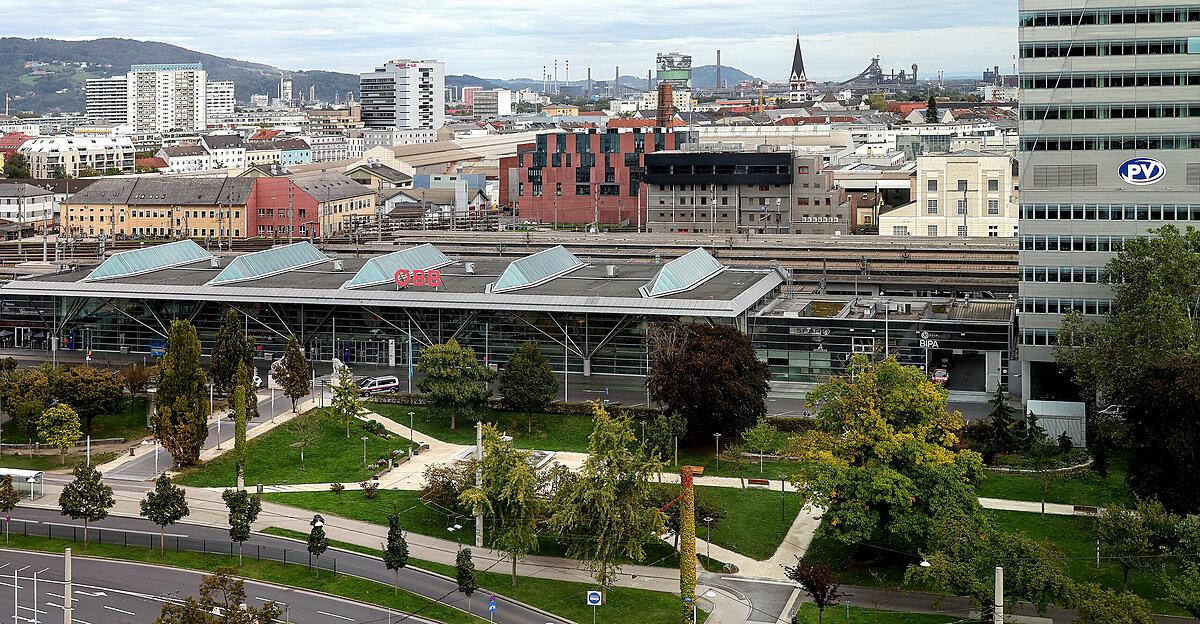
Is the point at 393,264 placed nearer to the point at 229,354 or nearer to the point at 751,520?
the point at 229,354

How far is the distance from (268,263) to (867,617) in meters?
49.8

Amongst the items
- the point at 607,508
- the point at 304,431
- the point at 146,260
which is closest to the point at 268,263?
the point at 146,260

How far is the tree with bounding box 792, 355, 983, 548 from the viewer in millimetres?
44344

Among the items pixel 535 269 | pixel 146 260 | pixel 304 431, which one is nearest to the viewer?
pixel 304 431

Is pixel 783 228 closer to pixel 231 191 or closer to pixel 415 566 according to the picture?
pixel 231 191

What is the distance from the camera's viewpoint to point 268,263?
3221 inches

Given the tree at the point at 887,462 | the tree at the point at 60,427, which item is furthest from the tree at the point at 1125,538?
the tree at the point at 60,427

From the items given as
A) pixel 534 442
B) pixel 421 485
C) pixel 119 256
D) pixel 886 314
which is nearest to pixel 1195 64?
pixel 886 314

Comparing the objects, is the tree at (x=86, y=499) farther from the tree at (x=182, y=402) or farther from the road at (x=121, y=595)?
the tree at (x=182, y=402)

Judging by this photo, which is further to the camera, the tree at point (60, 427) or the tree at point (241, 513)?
the tree at point (60, 427)

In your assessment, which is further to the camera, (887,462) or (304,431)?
(304,431)

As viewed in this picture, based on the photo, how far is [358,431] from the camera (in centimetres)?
6231

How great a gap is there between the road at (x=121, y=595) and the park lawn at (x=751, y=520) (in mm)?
11534

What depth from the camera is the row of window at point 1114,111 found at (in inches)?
2475
